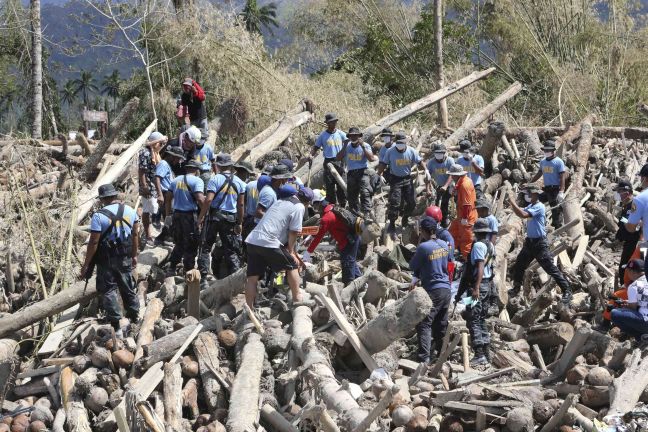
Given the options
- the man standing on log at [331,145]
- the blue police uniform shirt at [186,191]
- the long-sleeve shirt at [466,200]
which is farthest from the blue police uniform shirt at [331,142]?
the blue police uniform shirt at [186,191]

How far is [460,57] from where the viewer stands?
29438 mm

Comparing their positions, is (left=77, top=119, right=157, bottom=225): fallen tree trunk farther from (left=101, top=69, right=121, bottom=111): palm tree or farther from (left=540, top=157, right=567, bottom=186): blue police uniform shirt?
(left=101, top=69, right=121, bottom=111): palm tree


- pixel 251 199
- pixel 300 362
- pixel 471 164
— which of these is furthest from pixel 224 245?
pixel 471 164

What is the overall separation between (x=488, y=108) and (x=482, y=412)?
1286cm

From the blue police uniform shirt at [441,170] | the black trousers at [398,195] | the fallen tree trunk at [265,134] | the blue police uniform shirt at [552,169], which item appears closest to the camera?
the black trousers at [398,195]

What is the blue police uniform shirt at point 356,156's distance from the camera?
13.1 meters

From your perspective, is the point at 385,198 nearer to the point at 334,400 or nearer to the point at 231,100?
the point at 231,100

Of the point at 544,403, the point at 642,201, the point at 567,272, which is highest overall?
the point at 642,201

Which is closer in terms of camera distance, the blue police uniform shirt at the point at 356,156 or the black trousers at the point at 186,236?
the black trousers at the point at 186,236

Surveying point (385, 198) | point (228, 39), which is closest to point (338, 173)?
point (385, 198)

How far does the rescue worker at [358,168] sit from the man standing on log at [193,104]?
2.96m

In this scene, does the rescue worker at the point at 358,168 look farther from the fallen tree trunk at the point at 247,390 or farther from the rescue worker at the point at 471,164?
the fallen tree trunk at the point at 247,390

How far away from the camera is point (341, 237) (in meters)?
10.9

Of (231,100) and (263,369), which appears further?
(231,100)
